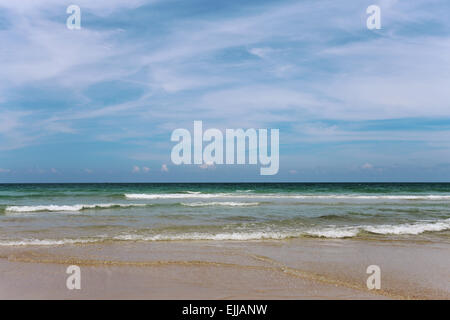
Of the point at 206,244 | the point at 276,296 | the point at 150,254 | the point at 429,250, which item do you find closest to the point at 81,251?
the point at 150,254

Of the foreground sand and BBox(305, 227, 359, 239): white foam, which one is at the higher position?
the foreground sand

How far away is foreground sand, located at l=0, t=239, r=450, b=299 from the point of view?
5.34m

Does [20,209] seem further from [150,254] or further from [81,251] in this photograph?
[150,254]

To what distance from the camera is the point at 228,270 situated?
6.58 meters

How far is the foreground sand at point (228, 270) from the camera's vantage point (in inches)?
210
